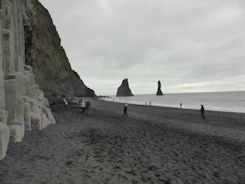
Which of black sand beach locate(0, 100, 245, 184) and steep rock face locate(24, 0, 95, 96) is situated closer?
black sand beach locate(0, 100, 245, 184)

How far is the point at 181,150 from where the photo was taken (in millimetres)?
9375

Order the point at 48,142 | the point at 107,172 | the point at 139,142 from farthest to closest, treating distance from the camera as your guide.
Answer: the point at 139,142 → the point at 48,142 → the point at 107,172

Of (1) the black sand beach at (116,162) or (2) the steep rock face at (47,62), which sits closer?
(1) the black sand beach at (116,162)

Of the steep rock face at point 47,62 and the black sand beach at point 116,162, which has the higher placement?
the steep rock face at point 47,62

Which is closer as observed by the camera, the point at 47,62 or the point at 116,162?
the point at 116,162

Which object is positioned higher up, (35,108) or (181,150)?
(35,108)

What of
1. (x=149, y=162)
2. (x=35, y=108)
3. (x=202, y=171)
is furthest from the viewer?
(x=35, y=108)

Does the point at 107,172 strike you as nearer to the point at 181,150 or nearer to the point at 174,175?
the point at 174,175

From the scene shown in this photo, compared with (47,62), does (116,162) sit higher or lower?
lower

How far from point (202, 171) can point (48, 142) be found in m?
8.88

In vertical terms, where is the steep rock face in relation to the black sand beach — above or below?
above

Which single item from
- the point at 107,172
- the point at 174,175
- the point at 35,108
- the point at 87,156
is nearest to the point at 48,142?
the point at 87,156

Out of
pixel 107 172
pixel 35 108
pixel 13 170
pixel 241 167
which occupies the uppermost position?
pixel 35 108

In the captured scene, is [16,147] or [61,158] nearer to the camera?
[61,158]
